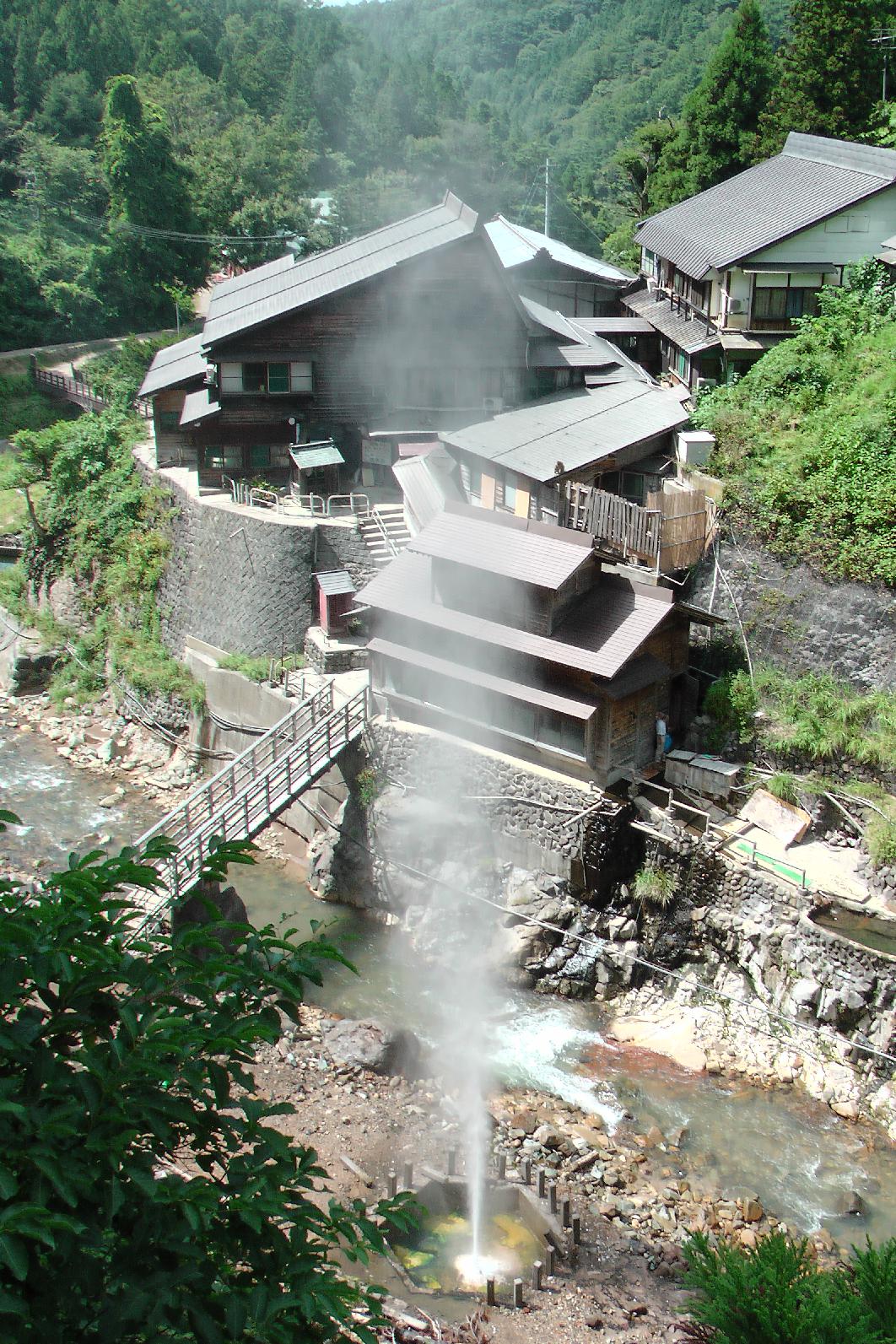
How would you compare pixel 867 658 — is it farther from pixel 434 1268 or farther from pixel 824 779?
pixel 434 1268

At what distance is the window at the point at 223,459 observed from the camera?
32.1m

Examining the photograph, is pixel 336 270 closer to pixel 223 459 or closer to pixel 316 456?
pixel 316 456

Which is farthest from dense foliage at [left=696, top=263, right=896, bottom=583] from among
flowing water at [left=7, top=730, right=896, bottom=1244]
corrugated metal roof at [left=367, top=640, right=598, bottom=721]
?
flowing water at [left=7, top=730, right=896, bottom=1244]

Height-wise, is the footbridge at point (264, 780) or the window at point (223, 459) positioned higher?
the window at point (223, 459)

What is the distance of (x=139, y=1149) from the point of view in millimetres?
6375

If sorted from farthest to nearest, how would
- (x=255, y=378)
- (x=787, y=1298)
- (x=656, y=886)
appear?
(x=255, y=378), (x=656, y=886), (x=787, y=1298)

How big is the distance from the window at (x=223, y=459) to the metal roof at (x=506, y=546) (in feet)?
33.1

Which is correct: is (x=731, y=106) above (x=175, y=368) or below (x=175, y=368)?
above

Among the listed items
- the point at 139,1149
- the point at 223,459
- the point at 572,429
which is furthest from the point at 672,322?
the point at 139,1149

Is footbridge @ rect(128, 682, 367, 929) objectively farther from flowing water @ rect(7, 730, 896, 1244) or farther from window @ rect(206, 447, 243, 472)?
window @ rect(206, 447, 243, 472)

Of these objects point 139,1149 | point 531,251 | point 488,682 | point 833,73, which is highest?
point 833,73

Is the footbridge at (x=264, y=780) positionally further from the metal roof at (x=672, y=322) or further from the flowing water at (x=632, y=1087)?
the metal roof at (x=672, y=322)

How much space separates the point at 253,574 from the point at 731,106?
26201mm

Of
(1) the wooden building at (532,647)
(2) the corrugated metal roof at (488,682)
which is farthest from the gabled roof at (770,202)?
(2) the corrugated metal roof at (488,682)
